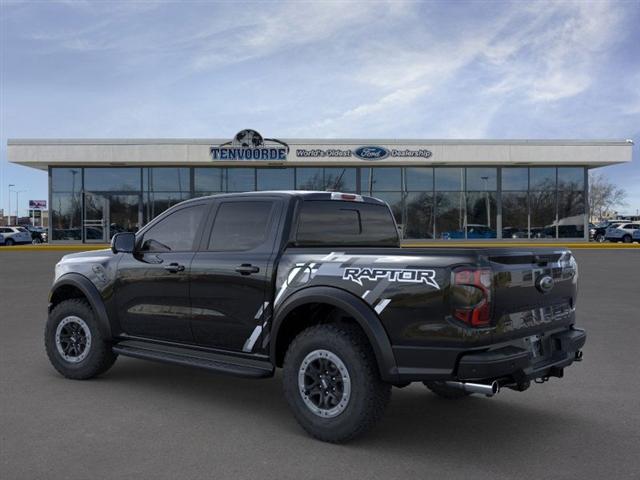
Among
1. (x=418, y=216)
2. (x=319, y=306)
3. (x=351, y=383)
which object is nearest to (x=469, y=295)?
(x=351, y=383)

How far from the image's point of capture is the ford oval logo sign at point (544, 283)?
449 centimetres

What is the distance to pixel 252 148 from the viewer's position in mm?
32969

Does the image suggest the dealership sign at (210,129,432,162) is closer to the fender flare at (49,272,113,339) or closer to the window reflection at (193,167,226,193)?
the window reflection at (193,167,226,193)

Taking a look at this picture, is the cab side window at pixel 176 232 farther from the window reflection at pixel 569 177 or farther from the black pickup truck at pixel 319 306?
the window reflection at pixel 569 177

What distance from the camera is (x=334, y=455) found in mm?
4238

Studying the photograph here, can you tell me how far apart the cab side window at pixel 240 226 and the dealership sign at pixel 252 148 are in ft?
91.0

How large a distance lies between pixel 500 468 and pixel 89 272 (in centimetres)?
438

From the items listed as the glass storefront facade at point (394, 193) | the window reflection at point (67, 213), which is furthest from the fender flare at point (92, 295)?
the window reflection at point (67, 213)

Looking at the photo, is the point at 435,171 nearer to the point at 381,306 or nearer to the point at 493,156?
the point at 493,156

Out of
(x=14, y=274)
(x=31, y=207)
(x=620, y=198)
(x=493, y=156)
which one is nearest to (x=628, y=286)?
(x=14, y=274)

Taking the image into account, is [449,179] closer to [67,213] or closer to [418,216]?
[418,216]

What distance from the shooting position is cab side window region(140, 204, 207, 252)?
5762mm

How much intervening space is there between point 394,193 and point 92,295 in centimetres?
2990

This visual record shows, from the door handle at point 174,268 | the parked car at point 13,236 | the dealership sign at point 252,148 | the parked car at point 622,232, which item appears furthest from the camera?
the parked car at point 622,232
